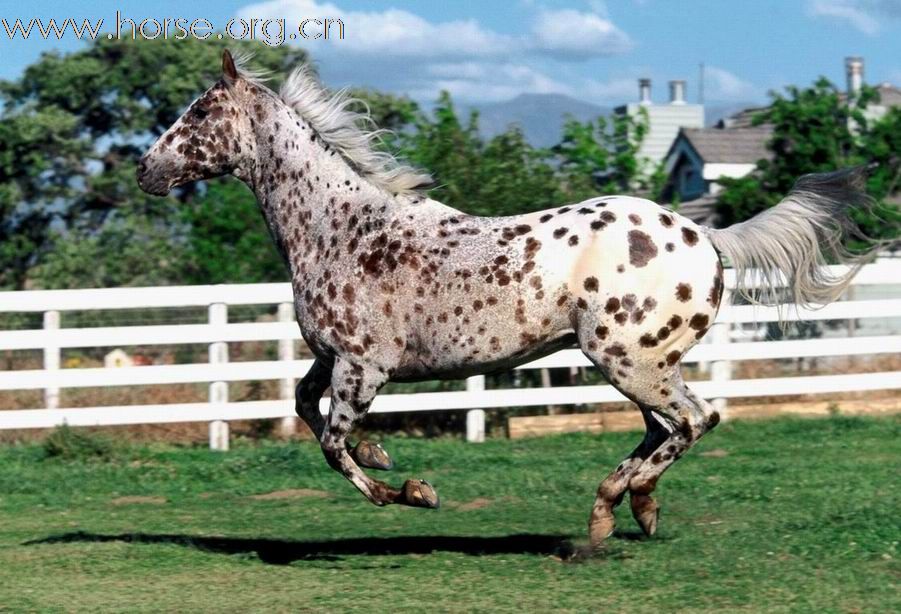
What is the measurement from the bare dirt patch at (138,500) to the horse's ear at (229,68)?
3.30 metres

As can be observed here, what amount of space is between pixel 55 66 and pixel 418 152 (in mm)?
19458

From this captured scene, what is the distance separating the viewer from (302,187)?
7.09m

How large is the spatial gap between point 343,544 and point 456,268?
6.02 ft

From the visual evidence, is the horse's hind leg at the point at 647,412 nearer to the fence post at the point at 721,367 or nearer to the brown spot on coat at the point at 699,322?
the brown spot on coat at the point at 699,322

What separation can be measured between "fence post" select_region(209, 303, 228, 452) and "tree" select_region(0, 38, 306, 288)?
17.9 meters

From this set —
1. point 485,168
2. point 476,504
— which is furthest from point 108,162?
point 476,504

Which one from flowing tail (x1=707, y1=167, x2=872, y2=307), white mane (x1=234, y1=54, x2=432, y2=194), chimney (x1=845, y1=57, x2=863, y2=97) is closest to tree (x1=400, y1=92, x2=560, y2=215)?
white mane (x1=234, y1=54, x2=432, y2=194)

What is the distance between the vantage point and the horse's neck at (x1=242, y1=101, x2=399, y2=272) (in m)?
6.97

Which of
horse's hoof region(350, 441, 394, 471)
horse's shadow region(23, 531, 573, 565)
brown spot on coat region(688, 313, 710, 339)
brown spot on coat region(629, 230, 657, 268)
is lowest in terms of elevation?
horse's shadow region(23, 531, 573, 565)

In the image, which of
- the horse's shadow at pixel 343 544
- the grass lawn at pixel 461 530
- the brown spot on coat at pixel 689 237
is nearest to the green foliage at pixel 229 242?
the grass lawn at pixel 461 530

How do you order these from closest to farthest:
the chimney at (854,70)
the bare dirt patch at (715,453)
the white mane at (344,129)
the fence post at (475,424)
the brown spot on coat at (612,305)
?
the brown spot on coat at (612,305)
the white mane at (344,129)
the bare dirt patch at (715,453)
the fence post at (475,424)
the chimney at (854,70)

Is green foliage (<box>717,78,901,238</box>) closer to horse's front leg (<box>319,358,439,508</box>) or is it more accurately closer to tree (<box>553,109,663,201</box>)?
tree (<box>553,109,663,201</box>)

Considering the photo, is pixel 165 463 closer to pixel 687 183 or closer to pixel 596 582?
pixel 596 582

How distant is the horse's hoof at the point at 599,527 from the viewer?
21.6 ft
